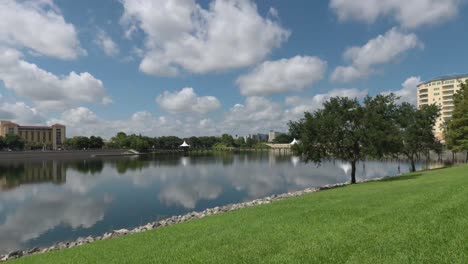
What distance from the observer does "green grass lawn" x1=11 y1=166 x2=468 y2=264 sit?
790cm

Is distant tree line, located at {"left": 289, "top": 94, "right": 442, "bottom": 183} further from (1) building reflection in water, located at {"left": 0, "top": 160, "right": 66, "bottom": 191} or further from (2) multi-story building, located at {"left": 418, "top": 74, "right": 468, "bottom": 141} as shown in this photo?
(2) multi-story building, located at {"left": 418, "top": 74, "right": 468, "bottom": 141}

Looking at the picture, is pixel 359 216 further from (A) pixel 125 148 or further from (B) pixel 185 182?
(A) pixel 125 148

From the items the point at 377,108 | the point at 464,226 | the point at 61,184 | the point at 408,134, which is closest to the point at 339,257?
the point at 464,226

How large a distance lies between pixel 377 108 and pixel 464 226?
95.9 feet

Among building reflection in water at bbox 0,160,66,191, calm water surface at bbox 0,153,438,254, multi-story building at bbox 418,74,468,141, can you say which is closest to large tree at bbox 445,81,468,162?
calm water surface at bbox 0,153,438,254

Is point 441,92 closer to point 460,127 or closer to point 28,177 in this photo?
point 460,127

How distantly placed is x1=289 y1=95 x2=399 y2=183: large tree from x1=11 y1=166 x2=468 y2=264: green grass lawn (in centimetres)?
1893

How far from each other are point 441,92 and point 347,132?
146m

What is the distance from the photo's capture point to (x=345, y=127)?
34500mm

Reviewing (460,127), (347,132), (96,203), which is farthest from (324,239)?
(460,127)

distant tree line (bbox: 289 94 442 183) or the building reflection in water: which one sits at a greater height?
distant tree line (bbox: 289 94 442 183)

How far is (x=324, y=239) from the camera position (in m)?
9.52

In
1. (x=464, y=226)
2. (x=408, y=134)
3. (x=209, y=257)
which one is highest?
(x=408, y=134)

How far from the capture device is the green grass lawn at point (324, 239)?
7902mm
